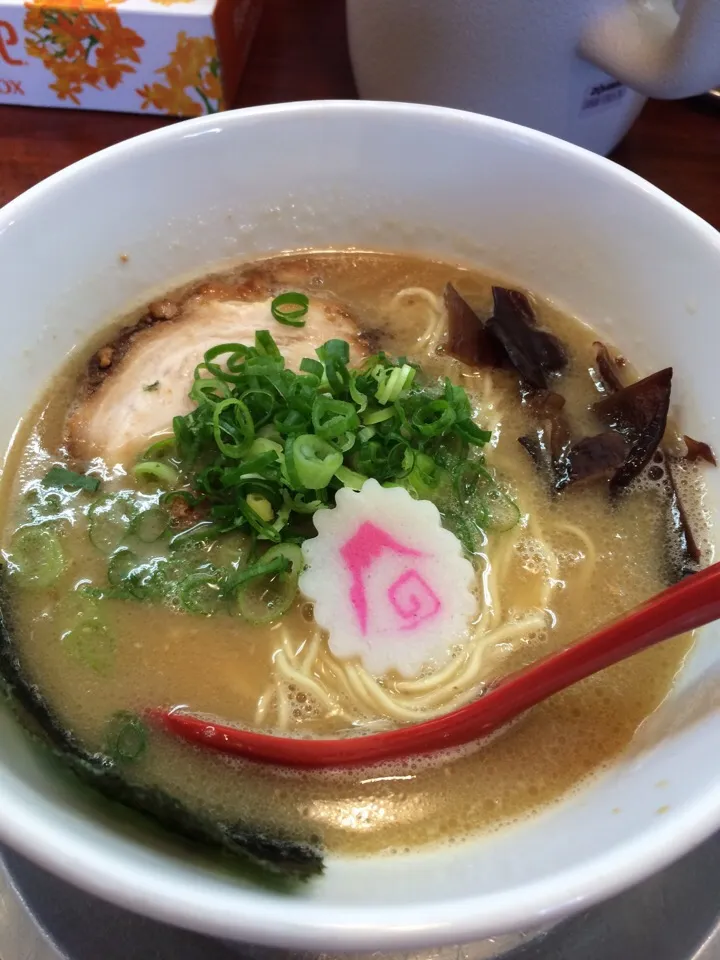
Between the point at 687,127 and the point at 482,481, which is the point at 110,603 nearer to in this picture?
the point at 482,481

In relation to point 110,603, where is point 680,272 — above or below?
above

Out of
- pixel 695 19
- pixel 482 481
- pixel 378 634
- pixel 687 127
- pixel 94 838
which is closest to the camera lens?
pixel 94 838

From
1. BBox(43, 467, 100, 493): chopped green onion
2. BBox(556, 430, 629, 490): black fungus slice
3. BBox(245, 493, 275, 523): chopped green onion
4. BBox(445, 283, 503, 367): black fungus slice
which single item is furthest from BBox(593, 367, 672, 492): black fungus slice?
BBox(43, 467, 100, 493): chopped green onion

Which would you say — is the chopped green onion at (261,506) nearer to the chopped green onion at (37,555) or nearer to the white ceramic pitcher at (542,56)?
the chopped green onion at (37,555)

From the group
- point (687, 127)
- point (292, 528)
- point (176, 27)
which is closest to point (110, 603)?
point (292, 528)

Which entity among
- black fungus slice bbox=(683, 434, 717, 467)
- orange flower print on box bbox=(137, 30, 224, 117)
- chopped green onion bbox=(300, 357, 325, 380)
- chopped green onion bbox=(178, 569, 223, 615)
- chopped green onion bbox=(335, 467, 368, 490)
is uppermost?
orange flower print on box bbox=(137, 30, 224, 117)

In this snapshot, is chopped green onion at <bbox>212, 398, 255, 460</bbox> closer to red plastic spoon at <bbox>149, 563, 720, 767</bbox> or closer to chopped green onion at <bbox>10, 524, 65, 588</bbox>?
chopped green onion at <bbox>10, 524, 65, 588</bbox>
